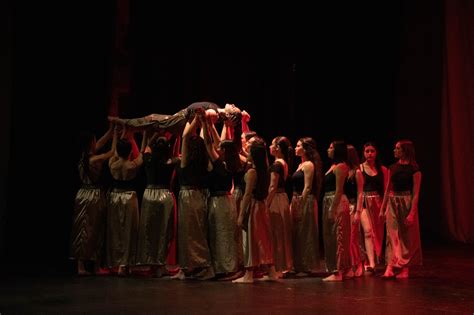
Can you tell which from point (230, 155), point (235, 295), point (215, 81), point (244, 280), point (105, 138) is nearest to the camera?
point (235, 295)

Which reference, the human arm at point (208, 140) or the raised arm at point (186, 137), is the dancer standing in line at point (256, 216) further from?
the raised arm at point (186, 137)

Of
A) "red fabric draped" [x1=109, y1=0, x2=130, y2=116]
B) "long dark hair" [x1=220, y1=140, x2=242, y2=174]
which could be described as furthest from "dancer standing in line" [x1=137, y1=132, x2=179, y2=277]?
"red fabric draped" [x1=109, y1=0, x2=130, y2=116]

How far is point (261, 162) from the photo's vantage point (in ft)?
23.4

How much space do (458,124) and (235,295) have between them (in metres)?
6.76

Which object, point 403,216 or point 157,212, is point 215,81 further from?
point 403,216

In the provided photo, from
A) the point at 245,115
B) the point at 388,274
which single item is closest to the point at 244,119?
the point at 245,115

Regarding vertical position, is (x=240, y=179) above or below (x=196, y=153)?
below

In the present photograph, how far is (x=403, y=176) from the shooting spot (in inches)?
299

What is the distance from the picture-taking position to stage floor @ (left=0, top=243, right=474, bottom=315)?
542cm

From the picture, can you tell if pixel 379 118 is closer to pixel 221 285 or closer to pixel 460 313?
pixel 221 285

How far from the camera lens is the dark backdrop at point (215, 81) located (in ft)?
30.5

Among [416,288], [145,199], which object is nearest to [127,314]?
[145,199]

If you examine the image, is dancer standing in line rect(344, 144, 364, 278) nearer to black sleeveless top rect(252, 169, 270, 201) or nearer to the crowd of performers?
the crowd of performers

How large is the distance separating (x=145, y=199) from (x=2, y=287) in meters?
1.73
